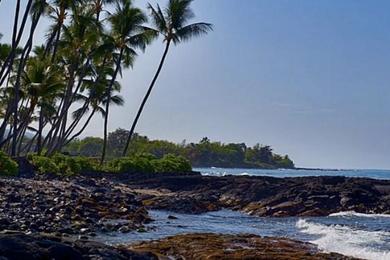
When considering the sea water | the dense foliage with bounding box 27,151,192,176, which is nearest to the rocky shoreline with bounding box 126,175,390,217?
the sea water

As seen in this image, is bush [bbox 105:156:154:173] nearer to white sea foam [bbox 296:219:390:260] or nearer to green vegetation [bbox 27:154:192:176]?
green vegetation [bbox 27:154:192:176]

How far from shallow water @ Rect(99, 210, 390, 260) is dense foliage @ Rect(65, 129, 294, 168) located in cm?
7476

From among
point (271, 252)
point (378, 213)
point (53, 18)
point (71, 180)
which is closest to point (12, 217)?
point (271, 252)

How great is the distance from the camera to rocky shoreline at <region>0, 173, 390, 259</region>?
1146cm

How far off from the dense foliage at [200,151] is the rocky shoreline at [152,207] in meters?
65.7

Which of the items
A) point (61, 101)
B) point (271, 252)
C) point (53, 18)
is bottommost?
point (271, 252)

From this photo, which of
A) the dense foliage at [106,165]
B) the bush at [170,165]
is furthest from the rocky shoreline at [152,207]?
the bush at [170,165]

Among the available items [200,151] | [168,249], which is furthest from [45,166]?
[200,151]

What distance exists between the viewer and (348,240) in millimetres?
17719

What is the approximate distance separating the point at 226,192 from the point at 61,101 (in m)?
15.8

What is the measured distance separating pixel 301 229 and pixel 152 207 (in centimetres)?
727

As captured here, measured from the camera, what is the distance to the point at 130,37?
40.2 metres

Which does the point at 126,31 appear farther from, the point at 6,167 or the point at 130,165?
the point at 6,167

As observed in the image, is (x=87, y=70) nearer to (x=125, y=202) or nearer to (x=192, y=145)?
(x=125, y=202)
